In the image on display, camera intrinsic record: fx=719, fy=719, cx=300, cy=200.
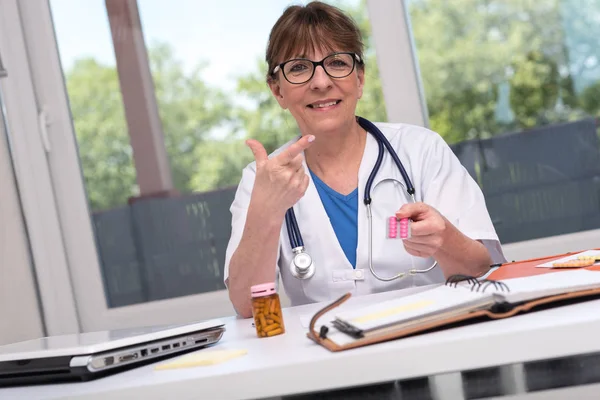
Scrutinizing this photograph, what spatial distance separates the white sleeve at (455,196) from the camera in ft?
5.15

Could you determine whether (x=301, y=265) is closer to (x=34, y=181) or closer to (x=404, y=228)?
(x=404, y=228)

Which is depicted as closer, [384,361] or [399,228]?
[384,361]

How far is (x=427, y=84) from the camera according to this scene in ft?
7.69

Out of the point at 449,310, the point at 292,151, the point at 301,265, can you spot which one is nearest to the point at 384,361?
the point at 449,310

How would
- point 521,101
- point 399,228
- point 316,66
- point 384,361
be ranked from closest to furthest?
point 384,361
point 399,228
point 316,66
point 521,101

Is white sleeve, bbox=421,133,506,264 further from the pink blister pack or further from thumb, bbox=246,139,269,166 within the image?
thumb, bbox=246,139,269,166

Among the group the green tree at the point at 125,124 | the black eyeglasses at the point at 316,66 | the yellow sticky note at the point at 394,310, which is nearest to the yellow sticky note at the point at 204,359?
the yellow sticky note at the point at 394,310

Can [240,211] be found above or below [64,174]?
below

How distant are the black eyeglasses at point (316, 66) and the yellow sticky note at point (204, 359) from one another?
869 millimetres

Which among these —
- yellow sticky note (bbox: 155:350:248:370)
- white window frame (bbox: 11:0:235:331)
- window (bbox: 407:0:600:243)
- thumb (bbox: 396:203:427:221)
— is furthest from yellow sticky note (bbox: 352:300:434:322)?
white window frame (bbox: 11:0:235:331)

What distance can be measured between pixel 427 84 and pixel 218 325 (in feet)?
4.75

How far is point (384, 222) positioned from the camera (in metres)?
1.63

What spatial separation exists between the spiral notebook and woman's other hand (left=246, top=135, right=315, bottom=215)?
1.44ft

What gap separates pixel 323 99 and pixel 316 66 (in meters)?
0.08
